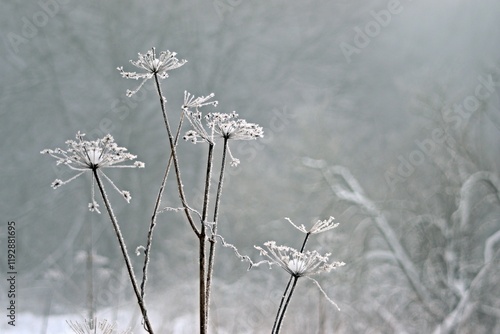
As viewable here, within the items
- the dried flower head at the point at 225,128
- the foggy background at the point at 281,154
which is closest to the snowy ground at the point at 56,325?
the foggy background at the point at 281,154

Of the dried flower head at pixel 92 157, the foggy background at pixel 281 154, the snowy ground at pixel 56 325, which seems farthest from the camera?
the foggy background at pixel 281 154

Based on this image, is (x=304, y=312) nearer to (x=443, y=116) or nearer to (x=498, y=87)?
(x=443, y=116)

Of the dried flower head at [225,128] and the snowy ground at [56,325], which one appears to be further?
the snowy ground at [56,325]

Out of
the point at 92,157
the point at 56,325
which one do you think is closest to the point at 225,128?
the point at 92,157

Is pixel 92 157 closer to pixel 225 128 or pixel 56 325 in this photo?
pixel 225 128

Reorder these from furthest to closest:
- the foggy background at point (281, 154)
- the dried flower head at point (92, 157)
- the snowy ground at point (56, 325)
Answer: the foggy background at point (281, 154)
the snowy ground at point (56, 325)
the dried flower head at point (92, 157)

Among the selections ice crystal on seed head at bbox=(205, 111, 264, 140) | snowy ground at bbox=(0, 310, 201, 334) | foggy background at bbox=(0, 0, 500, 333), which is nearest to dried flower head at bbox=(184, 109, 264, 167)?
ice crystal on seed head at bbox=(205, 111, 264, 140)

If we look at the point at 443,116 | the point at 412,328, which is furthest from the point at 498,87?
the point at 412,328

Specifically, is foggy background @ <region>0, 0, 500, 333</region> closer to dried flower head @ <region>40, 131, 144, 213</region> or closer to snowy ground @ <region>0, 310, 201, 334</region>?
snowy ground @ <region>0, 310, 201, 334</region>

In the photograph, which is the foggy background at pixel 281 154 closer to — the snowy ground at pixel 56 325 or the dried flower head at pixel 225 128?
the snowy ground at pixel 56 325
